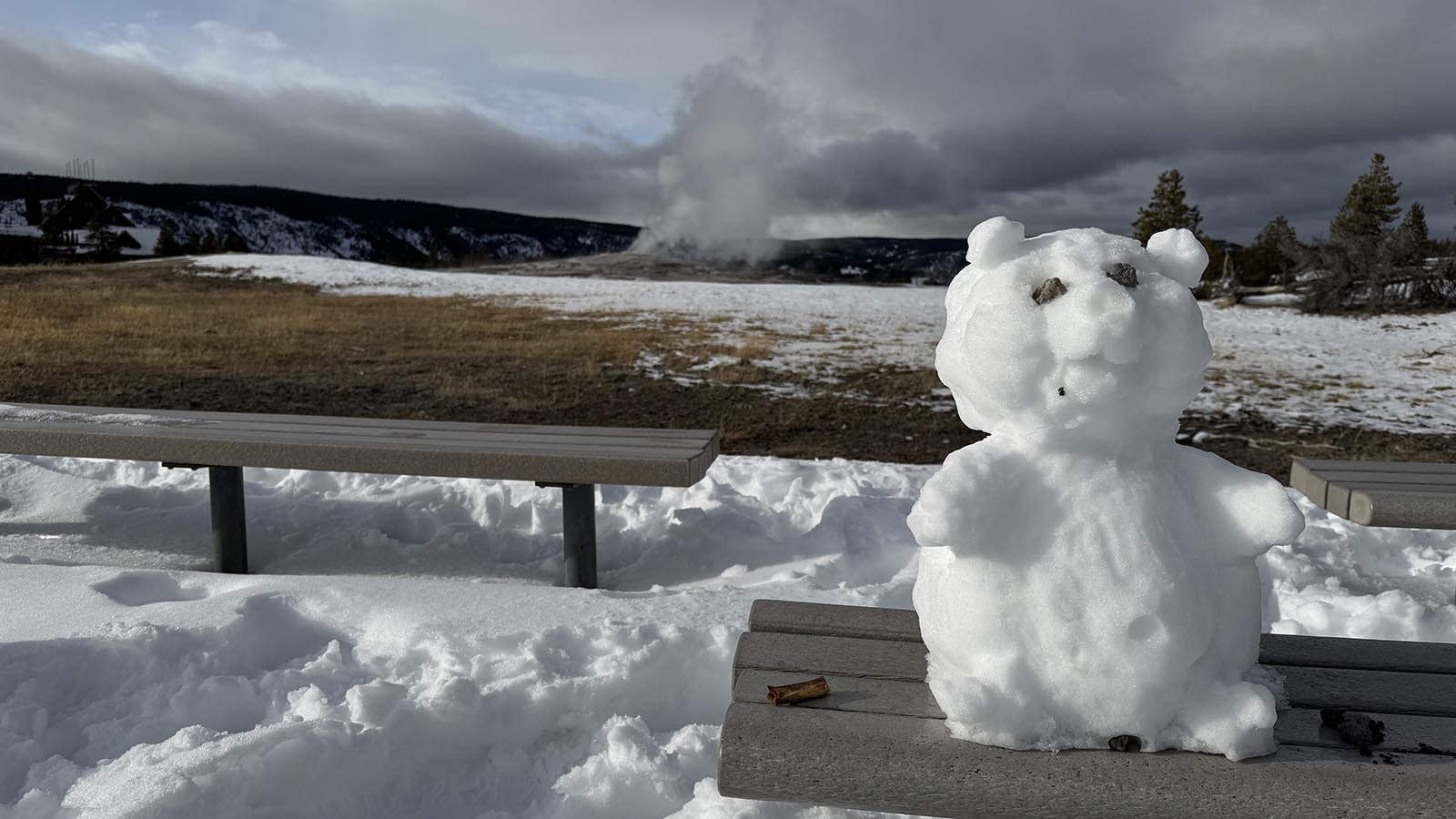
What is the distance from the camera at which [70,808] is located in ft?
6.40

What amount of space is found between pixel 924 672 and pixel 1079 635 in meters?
0.45

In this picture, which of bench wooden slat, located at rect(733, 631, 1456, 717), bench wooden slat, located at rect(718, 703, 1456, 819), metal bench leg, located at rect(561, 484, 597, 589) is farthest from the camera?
metal bench leg, located at rect(561, 484, 597, 589)

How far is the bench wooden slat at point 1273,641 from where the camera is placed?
2.08 meters

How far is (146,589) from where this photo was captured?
3.16 metres

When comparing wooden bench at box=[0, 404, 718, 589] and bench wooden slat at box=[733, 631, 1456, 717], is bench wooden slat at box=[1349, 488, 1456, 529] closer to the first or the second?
bench wooden slat at box=[733, 631, 1456, 717]

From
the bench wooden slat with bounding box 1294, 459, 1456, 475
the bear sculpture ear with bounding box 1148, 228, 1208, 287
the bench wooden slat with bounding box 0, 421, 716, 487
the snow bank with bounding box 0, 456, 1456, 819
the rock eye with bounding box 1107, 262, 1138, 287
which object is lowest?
the snow bank with bounding box 0, 456, 1456, 819

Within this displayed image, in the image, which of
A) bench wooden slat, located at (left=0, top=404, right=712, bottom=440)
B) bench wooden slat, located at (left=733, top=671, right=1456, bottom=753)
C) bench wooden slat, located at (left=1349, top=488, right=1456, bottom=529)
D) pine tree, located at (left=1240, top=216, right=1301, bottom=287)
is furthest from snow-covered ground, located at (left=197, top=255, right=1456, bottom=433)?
pine tree, located at (left=1240, top=216, right=1301, bottom=287)

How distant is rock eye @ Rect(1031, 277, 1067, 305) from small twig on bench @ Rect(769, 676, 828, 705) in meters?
0.81

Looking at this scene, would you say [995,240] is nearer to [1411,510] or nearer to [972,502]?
[972,502]

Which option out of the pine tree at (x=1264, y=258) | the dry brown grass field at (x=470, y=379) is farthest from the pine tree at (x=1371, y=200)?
the dry brown grass field at (x=470, y=379)

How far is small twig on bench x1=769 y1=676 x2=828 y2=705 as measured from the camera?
178 cm

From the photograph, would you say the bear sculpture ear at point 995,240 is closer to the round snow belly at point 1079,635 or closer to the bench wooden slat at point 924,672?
the round snow belly at point 1079,635

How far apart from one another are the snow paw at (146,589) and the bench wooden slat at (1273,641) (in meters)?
2.01

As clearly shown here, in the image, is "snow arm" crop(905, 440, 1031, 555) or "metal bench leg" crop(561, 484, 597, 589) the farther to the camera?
"metal bench leg" crop(561, 484, 597, 589)
